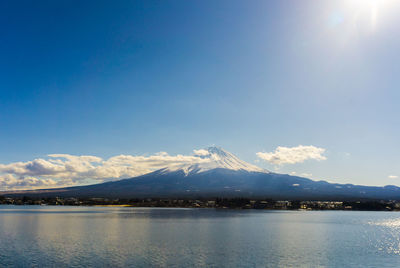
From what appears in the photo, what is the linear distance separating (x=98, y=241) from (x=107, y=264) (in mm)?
20665

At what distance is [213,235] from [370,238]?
32.6 metres

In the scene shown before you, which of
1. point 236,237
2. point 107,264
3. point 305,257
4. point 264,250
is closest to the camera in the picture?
point 107,264

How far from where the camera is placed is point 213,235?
243 feet

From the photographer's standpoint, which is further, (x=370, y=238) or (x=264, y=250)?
(x=370, y=238)

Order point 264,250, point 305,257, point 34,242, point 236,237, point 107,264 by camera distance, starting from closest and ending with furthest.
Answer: point 107,264 < point 305,257 < point 264,250 < point 34,242 < point 236,237

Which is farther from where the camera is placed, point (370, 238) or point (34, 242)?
point (370, 238)

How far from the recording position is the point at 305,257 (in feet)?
165

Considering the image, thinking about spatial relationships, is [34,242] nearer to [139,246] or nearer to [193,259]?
[139,246]

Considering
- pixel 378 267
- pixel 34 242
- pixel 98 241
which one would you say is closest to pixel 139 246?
pixel 98 241

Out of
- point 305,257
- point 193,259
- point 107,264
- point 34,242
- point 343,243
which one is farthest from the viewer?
point 343,243

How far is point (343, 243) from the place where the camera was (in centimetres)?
6556

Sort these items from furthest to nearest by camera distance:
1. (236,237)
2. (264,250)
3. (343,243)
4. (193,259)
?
(236,237) < (343,243) < (264,250) < (193,259)

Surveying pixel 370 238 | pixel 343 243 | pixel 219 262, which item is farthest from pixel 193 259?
pixel 370 238

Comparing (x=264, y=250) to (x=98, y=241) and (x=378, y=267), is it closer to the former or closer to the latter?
(x=378, y=267)
